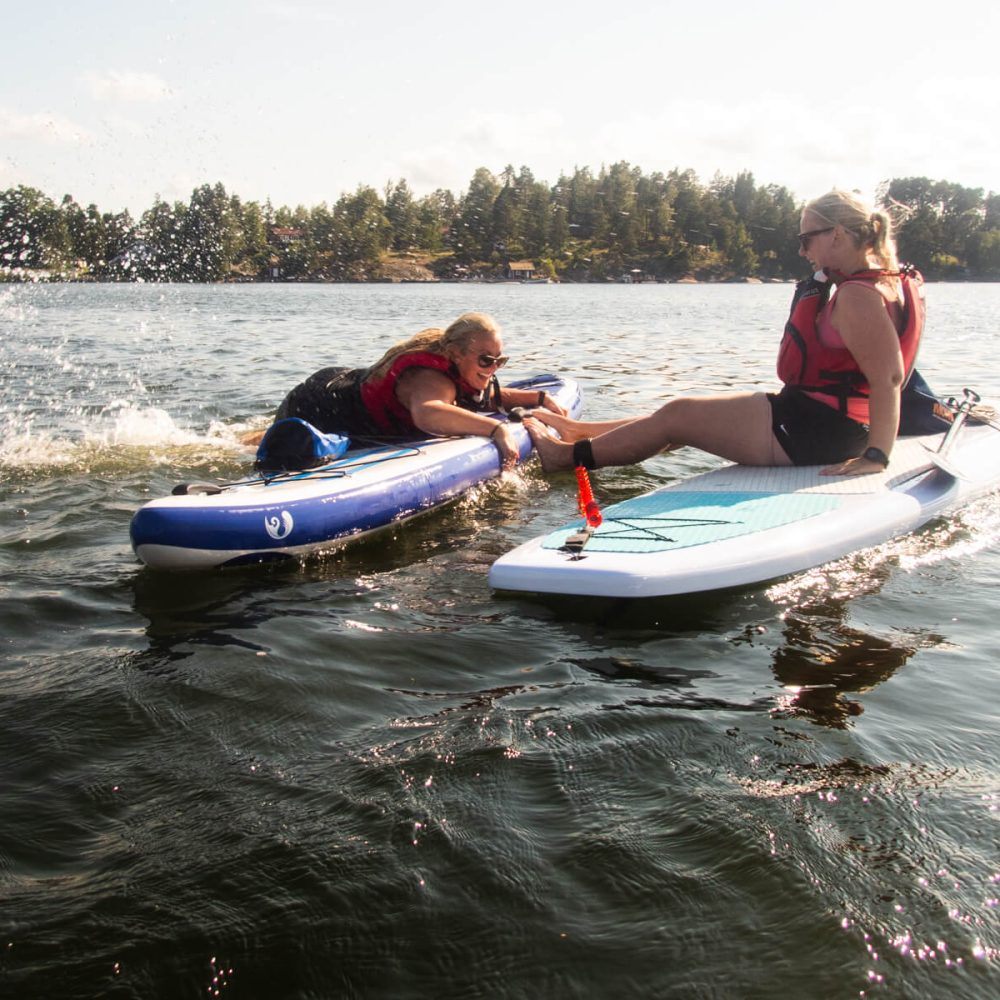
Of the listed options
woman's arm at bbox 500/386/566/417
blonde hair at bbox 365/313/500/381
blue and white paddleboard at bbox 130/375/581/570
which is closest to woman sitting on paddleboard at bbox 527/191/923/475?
blue and white paddleboard at bbox 130/375/581/570

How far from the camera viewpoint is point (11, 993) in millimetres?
2078

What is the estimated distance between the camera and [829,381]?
5246mm

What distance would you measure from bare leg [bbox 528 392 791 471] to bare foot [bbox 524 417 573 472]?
10.5 inches

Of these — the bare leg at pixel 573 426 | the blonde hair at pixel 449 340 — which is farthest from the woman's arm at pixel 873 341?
the blonde hair at pixel 449 340

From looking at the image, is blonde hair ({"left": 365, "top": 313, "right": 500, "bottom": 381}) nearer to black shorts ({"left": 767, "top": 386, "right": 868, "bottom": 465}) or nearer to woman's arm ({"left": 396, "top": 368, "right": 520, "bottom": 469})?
woman's arm ({"left": 396, "top": 368, "right": 520, "bottom": 469})

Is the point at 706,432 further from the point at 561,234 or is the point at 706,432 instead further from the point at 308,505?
the point at 561,234

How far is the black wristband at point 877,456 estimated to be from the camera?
207 inches

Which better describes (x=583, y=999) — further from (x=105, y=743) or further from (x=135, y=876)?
(x=105, y=743)

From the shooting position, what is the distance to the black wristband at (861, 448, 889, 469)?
17.2ft

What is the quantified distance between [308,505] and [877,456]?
303 cm

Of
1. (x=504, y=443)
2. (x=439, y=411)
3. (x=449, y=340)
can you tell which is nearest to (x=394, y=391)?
(x=439, y=411)

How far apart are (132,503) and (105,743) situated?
10.9 feet

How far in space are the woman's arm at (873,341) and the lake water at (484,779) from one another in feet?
2.70

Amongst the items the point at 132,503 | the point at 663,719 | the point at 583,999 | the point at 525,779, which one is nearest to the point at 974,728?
the point at 663,719
